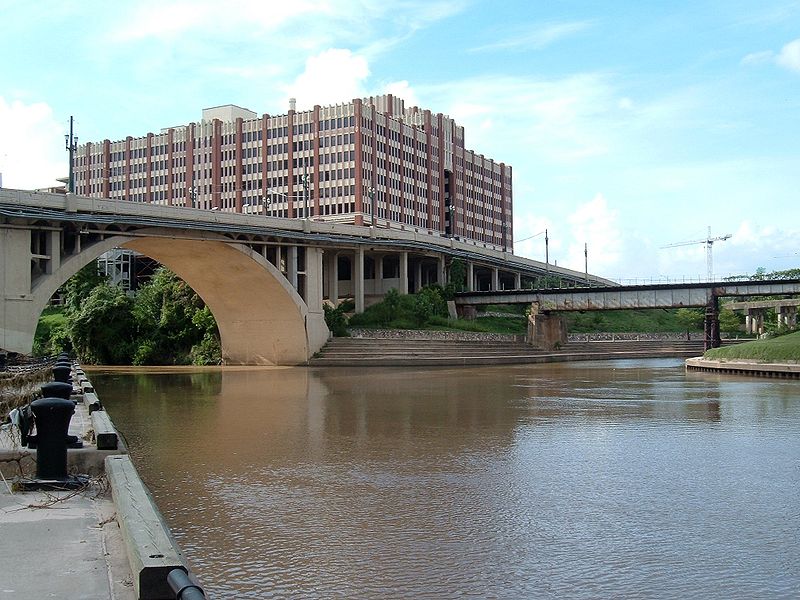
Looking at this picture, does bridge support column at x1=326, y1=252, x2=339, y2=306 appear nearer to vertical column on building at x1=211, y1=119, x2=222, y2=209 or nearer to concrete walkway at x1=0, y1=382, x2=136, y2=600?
vertical column on building at x1=211, y1=119, x2=222, y2=209

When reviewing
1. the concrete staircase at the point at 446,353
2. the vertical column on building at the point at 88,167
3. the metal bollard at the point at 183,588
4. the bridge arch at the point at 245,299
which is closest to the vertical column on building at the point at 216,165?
the vertical column on building at the point at 88,167

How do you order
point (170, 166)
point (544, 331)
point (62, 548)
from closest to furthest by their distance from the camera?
point (62, 548), point (544, 331), point (170, 166)

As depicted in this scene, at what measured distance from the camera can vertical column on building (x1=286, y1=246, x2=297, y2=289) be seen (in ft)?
193

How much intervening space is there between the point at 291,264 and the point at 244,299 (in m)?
4.38

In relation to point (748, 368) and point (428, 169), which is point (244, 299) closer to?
point (748, 368)

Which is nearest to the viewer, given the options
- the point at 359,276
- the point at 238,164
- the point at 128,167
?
the point at 359,276

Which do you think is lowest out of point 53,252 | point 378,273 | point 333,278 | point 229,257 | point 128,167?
point 53,252

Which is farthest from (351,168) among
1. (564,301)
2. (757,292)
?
(757,292)

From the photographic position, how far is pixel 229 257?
53.7m

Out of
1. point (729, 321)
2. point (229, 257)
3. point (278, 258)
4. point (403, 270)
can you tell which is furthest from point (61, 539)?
point (729, 321)

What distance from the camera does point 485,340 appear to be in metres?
69.7

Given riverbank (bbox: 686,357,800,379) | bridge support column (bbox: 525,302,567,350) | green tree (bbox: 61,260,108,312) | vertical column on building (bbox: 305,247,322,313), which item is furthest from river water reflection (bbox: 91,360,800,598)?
green tree (bbox: 61,260,108,312)

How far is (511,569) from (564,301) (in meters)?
67.0

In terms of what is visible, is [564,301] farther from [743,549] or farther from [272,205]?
[743,549]
